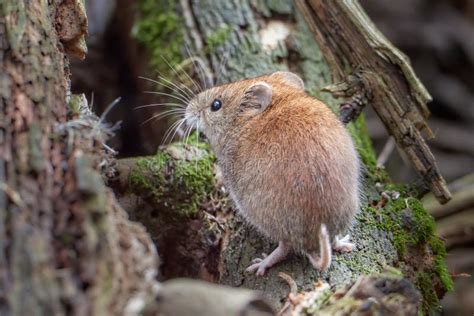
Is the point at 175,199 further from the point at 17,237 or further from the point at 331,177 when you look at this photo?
the point at 17,237


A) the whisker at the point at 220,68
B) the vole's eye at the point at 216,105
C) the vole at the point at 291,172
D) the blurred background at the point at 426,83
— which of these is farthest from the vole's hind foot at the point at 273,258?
the whisker at the point at 220,68

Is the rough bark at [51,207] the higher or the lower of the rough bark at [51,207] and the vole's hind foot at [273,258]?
the higher

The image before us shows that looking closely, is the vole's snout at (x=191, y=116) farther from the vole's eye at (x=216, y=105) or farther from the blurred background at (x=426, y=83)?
the blurred background at (x=426, y=83)

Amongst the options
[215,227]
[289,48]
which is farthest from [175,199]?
[289,48]

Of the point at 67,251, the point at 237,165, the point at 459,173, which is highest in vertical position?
the point at 67,251

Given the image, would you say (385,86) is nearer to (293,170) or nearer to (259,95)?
(259,95)

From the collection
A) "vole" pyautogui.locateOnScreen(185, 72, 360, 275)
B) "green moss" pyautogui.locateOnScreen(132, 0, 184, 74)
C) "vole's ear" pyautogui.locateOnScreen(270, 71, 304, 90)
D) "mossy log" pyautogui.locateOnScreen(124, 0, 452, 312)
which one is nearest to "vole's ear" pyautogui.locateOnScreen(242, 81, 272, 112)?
"vole" pyautogui.locateOnScreen(185, 72, 360, 275)

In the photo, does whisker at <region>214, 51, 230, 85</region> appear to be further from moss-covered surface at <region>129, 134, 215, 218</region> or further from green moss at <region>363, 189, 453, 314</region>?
green moss at <region>363, 189, 453, 314</region>
